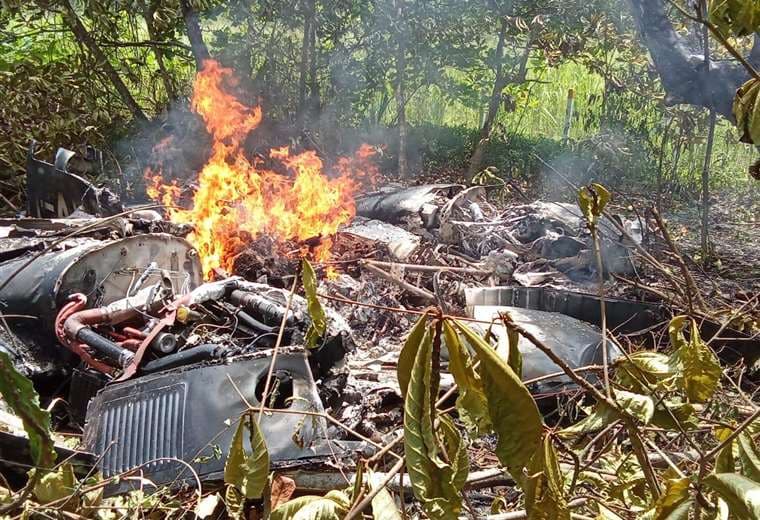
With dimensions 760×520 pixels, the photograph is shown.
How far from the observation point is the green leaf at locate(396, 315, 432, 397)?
42.3 inches

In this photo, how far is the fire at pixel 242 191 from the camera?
6.83m

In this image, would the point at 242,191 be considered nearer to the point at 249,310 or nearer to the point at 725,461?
the point at 249,310

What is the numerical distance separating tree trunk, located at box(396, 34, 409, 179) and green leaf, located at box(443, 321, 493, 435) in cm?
1030

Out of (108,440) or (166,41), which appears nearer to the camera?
(108,440)

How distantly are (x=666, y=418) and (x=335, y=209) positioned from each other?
22.2 ft

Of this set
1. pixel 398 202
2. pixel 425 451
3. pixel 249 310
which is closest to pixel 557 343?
pixel 249 310

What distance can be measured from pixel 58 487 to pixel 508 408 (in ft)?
6.02

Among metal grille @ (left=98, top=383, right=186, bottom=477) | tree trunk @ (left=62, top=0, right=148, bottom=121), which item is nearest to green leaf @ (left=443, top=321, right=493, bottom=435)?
metal grille @ (left=98, top=383, right=186, bottom=477)

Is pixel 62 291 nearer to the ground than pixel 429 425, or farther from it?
nearer to the ground

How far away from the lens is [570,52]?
9.48 m

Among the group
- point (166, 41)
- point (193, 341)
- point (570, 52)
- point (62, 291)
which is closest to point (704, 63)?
point (570, 52)

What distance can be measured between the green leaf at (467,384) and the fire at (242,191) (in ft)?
14.9

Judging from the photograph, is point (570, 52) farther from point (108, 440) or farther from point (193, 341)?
point (108, 440)

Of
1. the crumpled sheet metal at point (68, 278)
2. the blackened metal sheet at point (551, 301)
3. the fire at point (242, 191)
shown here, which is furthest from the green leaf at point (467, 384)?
the fire at point (242, 191)
